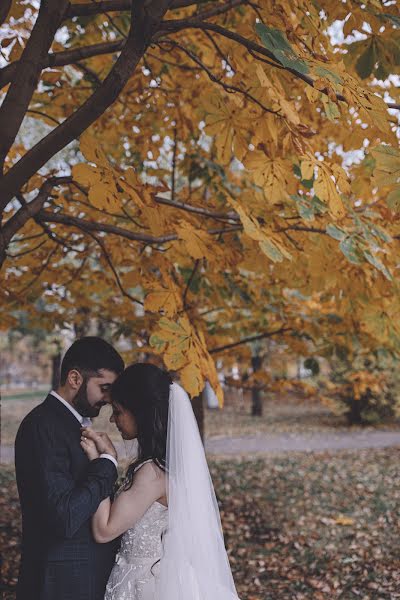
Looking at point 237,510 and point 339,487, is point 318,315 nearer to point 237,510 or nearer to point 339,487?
point 237,510

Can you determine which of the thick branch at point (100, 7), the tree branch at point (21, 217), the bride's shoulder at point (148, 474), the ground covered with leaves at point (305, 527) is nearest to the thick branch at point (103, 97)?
the tree branch at point (21, 217)

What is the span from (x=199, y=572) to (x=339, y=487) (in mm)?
6954

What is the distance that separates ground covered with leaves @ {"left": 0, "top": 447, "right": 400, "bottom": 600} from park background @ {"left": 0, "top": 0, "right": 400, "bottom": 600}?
0.11ft

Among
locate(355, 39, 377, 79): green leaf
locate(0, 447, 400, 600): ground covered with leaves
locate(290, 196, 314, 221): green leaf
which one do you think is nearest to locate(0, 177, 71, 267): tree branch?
locate(290, 196, 314, 221): green leaf

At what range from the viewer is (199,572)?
2621 mm

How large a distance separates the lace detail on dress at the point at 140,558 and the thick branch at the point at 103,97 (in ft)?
4.40

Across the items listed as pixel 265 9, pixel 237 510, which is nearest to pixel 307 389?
pixel 237 510

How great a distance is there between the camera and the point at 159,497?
258 centimetres

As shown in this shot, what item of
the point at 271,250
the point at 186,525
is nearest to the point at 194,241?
the point at 271,250

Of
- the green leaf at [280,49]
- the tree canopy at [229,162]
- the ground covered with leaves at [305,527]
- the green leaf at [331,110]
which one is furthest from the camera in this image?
the ground covered with leaves at [305,527]

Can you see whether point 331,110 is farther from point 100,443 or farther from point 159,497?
point 159,497

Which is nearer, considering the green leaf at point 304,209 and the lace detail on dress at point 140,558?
the lace detail on dress at point 140,558

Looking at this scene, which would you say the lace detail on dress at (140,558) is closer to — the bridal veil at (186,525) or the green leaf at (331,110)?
the bridal veil at (186,525)

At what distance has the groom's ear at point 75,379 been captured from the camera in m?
2.52
